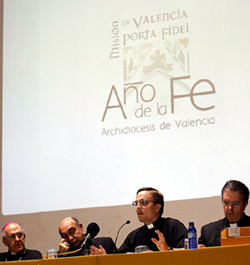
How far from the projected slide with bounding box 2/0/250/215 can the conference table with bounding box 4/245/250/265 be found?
152 cm

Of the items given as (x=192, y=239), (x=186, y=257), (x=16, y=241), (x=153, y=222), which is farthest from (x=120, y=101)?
(x=186, y=257)

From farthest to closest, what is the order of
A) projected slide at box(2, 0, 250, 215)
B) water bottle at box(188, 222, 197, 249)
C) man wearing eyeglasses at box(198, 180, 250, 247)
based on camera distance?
projected slide at box(2, 0, 250, 215), man wearing eyeglasses at box(198, 180, 250, 247), water bottle at box(188, 222, 197, 249)

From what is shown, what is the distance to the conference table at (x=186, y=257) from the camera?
254 centimetres

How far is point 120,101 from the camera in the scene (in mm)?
4602

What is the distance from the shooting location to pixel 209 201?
→ 4.21 meters

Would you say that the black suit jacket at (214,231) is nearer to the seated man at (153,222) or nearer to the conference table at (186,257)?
the seated man at (153,222)

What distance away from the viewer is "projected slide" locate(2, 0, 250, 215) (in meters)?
4.24

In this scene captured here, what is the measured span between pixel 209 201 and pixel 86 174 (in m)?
0.99

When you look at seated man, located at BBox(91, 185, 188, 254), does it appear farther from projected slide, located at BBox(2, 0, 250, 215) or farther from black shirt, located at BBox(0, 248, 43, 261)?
black shirt, located at BBox(0, 248, 43, 261)

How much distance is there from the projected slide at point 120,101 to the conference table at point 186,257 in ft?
5.00

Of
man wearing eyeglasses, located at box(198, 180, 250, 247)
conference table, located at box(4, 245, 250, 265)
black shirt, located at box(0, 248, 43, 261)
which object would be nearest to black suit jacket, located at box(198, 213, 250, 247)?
man wearing eyeglasses, located at box(198, 180, 250, 247)

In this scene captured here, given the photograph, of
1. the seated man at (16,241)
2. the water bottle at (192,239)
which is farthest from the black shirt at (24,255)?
the water bottle at (192,239)

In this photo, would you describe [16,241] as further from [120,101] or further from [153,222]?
[120,101]

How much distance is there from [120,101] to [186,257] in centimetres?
216
